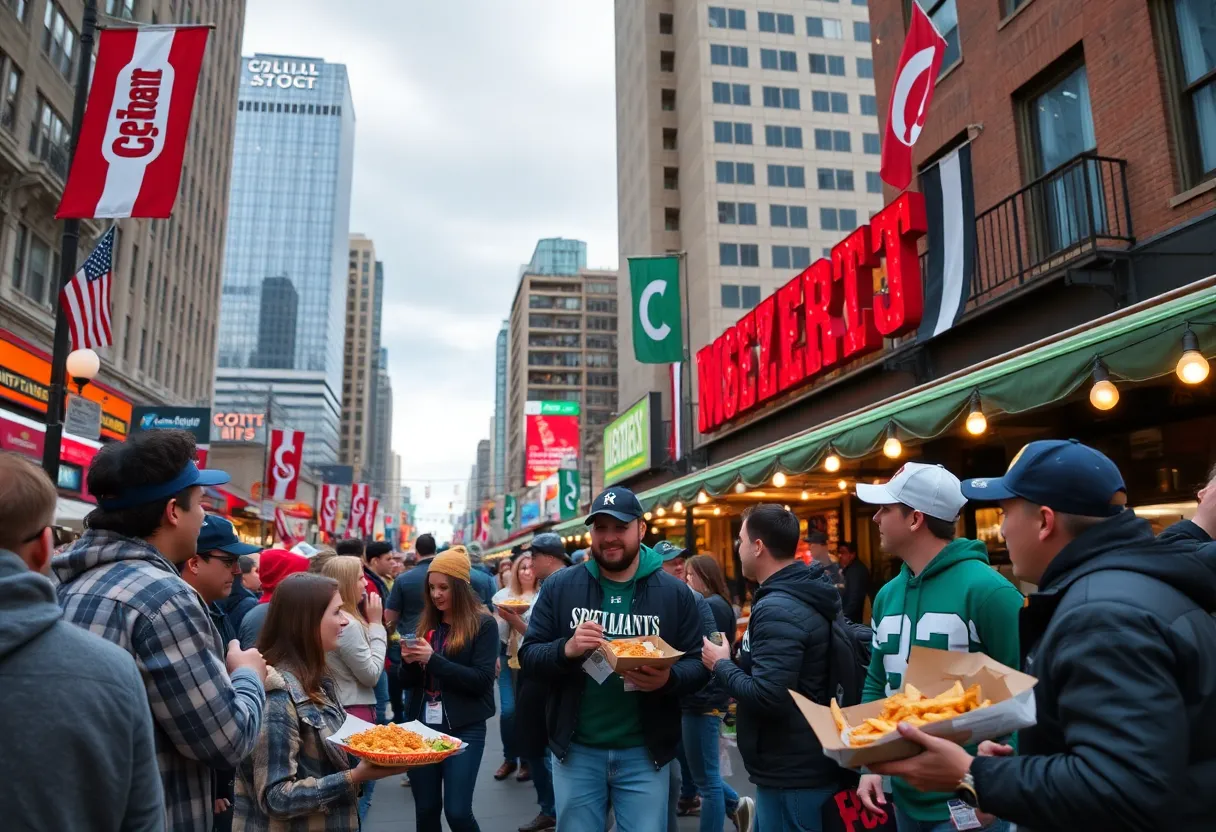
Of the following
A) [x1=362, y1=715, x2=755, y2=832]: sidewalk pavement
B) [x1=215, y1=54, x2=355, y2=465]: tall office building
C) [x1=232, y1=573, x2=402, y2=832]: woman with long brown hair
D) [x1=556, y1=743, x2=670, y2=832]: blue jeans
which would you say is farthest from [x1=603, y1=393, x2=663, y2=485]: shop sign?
[x1=215, y1=54, x2=355, y2=465]: tall office building

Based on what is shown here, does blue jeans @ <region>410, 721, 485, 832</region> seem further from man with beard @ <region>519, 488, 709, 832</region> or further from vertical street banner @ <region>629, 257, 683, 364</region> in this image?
vertical street banner @ <region>629, 257, 683, 364</region>

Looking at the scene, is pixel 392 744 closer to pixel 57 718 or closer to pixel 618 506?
pixel 618 506

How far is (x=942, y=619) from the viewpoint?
347cm

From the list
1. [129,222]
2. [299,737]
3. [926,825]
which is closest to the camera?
[926,825]

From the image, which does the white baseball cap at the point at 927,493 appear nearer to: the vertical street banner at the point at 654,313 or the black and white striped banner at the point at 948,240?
the black and white striped banner at the point at 948,240

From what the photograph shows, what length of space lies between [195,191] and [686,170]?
106 ft

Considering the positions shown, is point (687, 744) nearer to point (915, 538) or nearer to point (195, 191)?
point (915, 538)

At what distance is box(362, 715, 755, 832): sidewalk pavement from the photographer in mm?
6969

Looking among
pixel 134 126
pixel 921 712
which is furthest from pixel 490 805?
pixel 134 126

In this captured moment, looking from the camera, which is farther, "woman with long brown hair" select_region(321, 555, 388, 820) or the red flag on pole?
the red flag on pole

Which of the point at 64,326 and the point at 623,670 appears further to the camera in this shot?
the point at 64,326

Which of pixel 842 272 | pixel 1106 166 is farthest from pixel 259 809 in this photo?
pixel 842 272

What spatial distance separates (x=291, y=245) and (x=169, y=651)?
179149 mm

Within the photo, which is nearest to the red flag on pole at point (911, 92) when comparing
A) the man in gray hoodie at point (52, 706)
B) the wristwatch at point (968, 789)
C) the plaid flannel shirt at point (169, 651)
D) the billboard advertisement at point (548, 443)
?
the wristwatch at point (968, 789)
